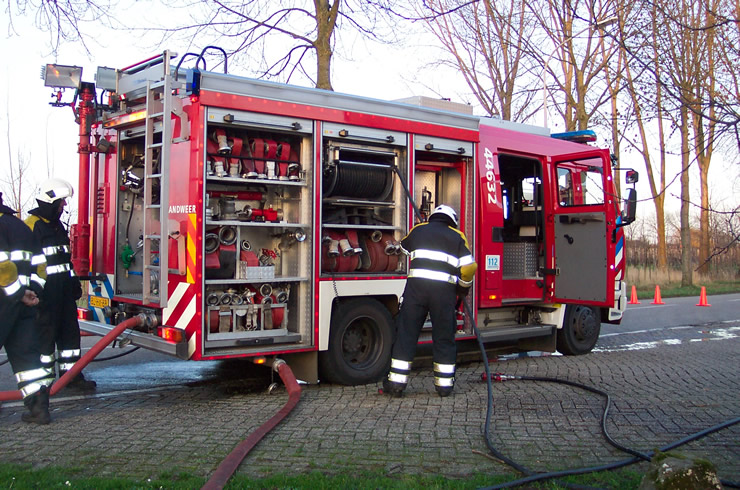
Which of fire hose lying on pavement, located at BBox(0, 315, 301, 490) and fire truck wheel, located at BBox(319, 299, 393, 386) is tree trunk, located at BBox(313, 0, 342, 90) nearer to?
fire truck wheel, located at BBox(319, 299, 393, 386)

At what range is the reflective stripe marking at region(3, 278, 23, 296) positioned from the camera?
530 cm

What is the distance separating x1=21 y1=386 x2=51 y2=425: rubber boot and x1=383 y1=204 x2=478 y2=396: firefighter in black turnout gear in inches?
117

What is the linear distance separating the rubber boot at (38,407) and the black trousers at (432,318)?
3.04m

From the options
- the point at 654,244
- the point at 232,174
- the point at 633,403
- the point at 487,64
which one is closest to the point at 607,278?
the point at 633,403

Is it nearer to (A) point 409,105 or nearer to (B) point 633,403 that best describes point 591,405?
(B) point 633,403

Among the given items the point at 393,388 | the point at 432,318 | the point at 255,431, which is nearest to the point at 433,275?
the point at 432,318

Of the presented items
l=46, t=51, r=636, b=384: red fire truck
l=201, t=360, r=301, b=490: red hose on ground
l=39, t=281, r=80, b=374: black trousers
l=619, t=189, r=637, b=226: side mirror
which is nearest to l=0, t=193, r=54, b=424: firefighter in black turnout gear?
l=39, t=281, r=80, b=374: black trousers

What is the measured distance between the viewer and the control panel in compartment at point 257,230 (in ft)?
20.5

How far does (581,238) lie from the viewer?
8859 mm

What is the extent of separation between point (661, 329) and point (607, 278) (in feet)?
18.0

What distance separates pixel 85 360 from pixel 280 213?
2.24 metres

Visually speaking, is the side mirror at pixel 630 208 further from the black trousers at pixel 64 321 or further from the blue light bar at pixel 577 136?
the black trousers at pixel 64 321

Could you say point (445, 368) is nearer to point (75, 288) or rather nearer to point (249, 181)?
point (249, 181)

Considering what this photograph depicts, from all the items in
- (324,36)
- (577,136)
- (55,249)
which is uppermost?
(324,36)
